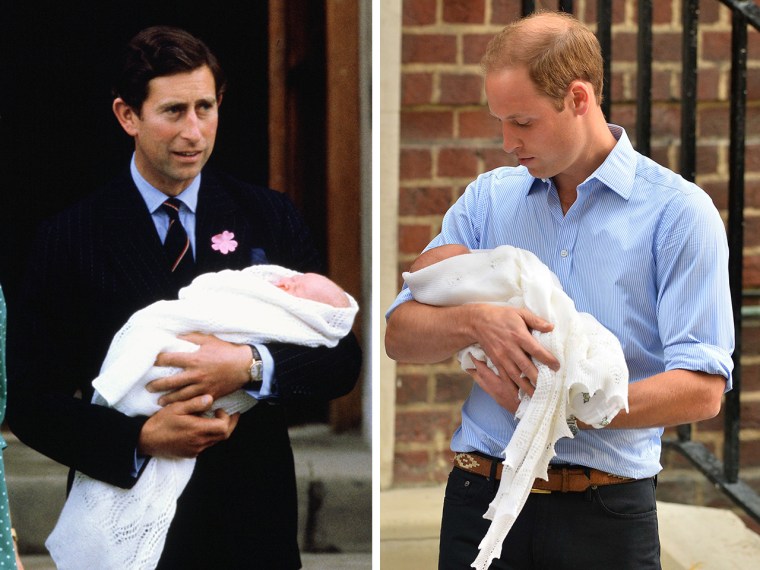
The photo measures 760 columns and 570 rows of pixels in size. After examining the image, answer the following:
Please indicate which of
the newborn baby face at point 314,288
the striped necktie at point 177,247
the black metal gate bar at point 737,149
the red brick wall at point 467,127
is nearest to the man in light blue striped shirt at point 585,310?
the newborn baby face at point 314,288

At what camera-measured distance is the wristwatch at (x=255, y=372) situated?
91.9 inches

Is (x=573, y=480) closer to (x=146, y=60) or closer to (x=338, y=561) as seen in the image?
(x=338, y=561)

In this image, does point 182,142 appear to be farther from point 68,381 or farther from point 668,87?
point 668,87

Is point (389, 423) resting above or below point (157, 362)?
below

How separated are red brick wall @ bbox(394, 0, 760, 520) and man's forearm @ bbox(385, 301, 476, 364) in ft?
4.45

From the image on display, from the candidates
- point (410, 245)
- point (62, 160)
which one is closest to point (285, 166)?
point (62, 160)

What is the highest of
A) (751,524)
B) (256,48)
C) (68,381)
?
(256,48)

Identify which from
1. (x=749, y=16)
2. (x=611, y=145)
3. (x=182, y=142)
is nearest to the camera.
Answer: (x=611, y=145)

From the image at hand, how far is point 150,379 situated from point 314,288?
1.25 feet

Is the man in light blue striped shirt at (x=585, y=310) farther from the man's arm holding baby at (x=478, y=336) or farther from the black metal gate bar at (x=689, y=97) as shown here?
the black metal gate bar at (x=689, y=97)

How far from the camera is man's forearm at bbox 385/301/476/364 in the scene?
83.7 inches

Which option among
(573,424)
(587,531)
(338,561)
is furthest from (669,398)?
(338,561)

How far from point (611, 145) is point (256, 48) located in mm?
751

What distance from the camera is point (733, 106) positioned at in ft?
9.79
